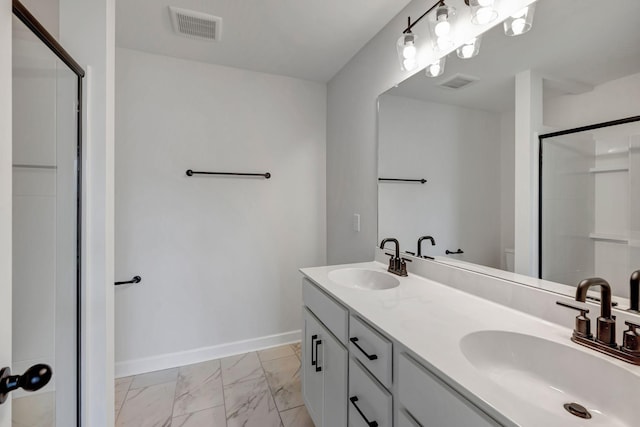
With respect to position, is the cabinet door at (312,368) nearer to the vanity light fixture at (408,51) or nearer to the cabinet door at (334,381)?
the cabinet door at (334,381)

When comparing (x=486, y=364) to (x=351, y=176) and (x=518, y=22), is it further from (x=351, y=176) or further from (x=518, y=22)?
(x=351, y=176)

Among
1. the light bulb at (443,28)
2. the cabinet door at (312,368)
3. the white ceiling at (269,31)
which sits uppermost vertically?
the white ceiling at (269,31)

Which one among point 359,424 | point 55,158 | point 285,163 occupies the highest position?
point 285,163

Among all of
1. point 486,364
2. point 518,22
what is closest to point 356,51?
point 518,22

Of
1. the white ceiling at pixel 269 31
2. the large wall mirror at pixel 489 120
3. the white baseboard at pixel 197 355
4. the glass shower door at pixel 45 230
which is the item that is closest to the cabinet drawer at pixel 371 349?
the large wall mirror at pixel 489 120

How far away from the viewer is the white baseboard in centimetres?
207

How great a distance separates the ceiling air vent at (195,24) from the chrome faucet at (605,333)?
2.14 meters

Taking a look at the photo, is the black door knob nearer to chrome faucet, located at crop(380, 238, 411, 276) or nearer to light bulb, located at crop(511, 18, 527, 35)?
chrome faucet, located at crop(380, 238, 411, 276)

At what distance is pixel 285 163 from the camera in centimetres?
250

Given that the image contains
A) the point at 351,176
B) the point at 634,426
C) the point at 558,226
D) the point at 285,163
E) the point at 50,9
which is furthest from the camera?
the point at 285,163

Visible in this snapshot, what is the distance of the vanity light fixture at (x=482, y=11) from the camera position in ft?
3.80

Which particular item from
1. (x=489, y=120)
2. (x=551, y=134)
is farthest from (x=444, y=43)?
(x=551, y=134)

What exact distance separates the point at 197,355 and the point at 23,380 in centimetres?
186

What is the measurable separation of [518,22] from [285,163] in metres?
1.78
